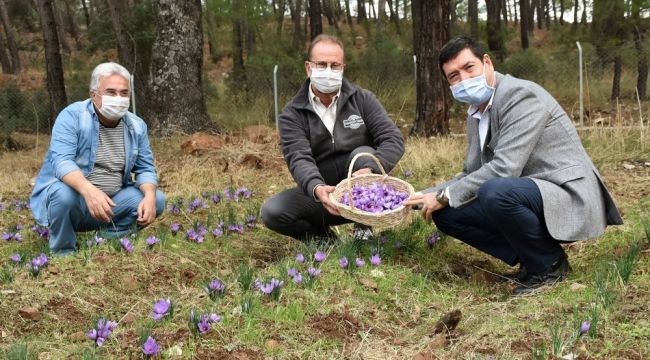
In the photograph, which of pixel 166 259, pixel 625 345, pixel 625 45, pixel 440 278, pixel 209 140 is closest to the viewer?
pixel 625 345

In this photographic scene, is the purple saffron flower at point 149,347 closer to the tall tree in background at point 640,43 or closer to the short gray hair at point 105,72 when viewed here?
the short gray hair at point 105,72

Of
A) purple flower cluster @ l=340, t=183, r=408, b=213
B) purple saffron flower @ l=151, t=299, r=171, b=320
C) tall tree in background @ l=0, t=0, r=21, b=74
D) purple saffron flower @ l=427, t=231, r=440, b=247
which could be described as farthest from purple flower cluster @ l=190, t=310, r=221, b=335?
tall tree in background @ l=0, t=0, r=21, b=74

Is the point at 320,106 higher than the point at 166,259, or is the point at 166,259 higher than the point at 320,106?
the point at 320,106

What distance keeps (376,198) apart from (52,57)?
8.99 m

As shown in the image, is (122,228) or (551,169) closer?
(551,169)

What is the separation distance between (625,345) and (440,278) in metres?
1.30

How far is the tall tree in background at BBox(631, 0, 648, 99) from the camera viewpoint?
39.6ft

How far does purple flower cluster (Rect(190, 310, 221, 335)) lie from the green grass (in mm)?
39

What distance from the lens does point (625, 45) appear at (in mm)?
12344

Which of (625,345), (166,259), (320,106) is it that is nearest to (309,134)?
(320,106)

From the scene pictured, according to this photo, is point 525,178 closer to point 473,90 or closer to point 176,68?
point 473,90

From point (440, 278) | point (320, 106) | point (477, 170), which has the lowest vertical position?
point (440, 278)

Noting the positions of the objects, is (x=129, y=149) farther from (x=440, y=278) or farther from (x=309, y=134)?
(x=440, y=278)

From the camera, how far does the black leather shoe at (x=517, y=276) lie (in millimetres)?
3468
